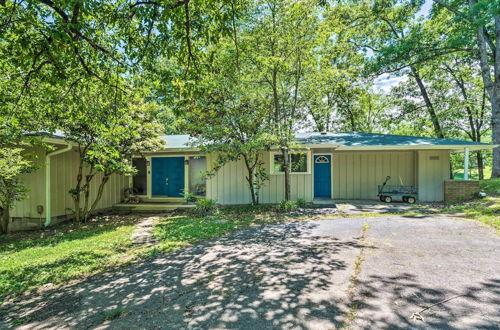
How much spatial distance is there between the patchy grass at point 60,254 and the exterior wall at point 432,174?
33.2 feet

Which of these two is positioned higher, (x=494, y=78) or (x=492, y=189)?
(x=494, y=78)

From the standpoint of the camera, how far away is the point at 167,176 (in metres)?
10.5

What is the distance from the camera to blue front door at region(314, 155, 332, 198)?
1105cm

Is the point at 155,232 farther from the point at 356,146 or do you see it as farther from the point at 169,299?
the point at 356,146

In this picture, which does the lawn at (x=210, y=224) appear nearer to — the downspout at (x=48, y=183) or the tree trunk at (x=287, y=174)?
the tree trunk at (x=287, y=174)

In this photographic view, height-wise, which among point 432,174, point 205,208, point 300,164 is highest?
point 300,164

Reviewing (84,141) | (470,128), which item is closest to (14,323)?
(84,141)

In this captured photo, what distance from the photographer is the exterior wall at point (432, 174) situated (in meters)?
9.74

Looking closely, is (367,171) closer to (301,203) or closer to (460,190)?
(460,190)

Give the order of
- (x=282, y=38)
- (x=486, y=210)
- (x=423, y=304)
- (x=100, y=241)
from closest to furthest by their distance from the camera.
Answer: (x=423, y=304) → (x=100, y=241) → (x=486, y=210) → (x=282, y=38)

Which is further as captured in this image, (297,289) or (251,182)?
(251,182)

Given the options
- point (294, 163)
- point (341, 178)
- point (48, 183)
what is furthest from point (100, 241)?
point (341, 178)

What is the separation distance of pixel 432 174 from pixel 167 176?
34.4ft

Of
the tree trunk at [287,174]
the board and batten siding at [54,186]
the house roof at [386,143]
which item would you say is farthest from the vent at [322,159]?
the board and batten siding at [54,186]
